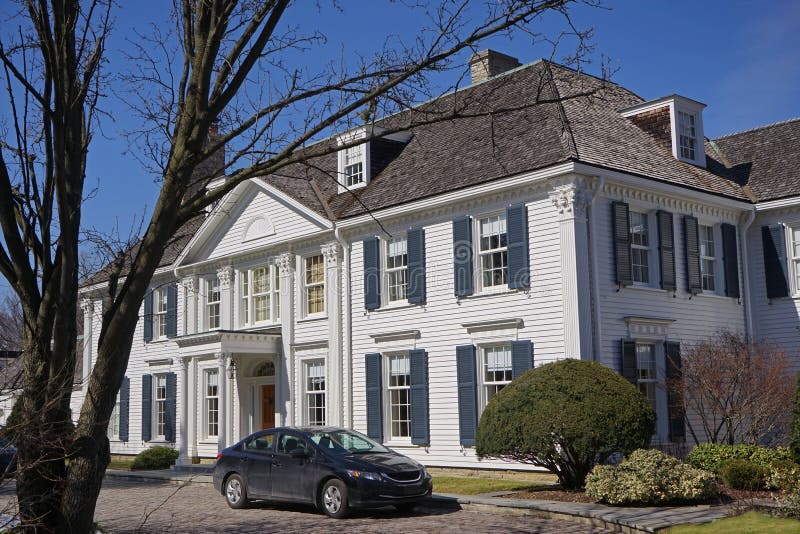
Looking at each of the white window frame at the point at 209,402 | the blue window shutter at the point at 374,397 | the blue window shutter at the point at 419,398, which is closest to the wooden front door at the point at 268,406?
the white window frame at the point at 209,402

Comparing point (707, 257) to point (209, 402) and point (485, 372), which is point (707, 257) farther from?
point (209, 402)

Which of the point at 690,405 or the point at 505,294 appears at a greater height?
the point at 505,294

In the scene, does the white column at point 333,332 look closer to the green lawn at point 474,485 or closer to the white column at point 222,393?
the white column at point 222,393

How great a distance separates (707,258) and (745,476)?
7.83m

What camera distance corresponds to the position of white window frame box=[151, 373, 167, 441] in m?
31.0

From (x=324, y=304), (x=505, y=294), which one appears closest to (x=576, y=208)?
(x=505, y=294)

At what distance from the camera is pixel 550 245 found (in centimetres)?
1961

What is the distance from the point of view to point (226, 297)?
28.6 m

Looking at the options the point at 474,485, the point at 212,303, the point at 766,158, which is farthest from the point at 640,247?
the point at 212,303

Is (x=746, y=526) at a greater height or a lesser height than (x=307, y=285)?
lesser

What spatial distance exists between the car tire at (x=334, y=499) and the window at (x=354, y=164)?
39.8 ft

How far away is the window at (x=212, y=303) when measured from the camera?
2945cm

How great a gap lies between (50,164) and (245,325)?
2007 cm

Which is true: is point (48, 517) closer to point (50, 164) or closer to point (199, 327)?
point (50, 164)
